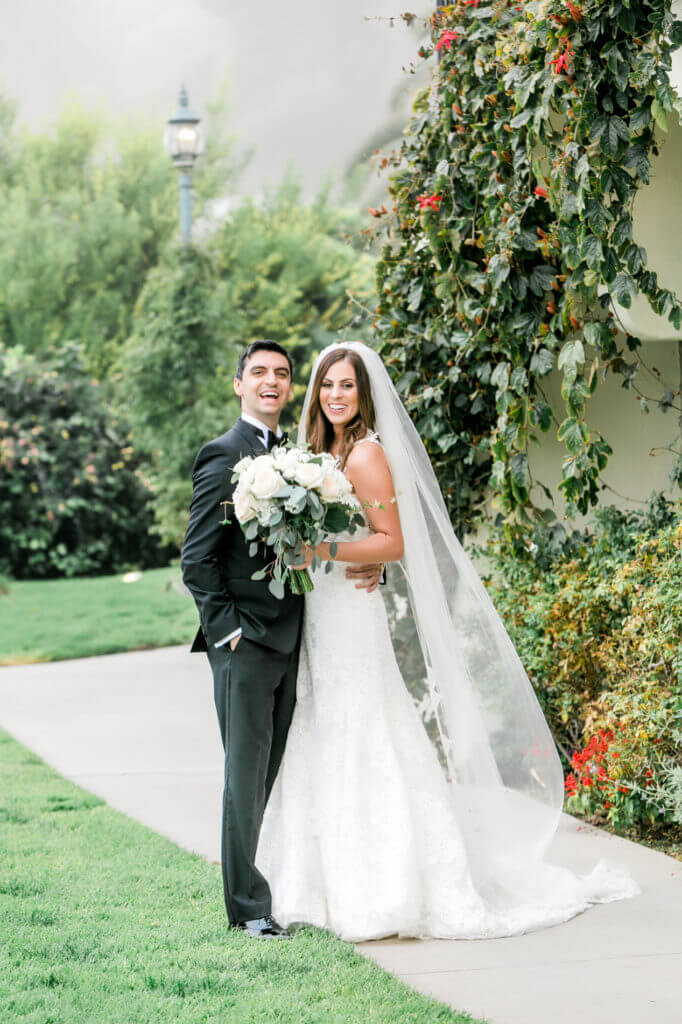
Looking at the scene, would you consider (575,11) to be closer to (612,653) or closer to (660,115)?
(660,115)

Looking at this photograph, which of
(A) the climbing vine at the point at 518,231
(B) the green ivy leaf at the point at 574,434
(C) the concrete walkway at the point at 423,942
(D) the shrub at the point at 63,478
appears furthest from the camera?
(D) the shrub at the point at 63,478

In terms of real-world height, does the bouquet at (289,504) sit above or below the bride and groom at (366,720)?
above

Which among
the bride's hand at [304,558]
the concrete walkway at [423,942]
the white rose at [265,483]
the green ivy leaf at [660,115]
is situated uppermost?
the green ivy leaf at [660,115]

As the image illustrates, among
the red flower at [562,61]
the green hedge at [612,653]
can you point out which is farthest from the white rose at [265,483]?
the red flower at [562,61]

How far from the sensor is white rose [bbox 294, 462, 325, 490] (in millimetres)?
4098

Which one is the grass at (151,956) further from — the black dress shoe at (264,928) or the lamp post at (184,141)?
the lamp post at (184,141)

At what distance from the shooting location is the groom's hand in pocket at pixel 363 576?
460 centimetres

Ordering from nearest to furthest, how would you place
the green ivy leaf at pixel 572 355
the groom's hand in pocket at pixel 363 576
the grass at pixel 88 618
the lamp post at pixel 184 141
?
the groom's hand in pocket at pixel 363 576
the green ivy leaf at pixel 572 355
the grass at pixel 88 618
the lamp post at pixel 184 141

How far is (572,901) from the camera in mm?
4621

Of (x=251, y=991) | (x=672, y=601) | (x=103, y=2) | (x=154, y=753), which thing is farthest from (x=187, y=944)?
(x=103, y=2)

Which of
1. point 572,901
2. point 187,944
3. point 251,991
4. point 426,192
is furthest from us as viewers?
point 426,192

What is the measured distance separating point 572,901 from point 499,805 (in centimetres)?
43

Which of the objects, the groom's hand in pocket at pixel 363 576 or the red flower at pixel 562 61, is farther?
the red flower at pixel 562 61

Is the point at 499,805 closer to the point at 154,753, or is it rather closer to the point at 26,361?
the point at 154,753
